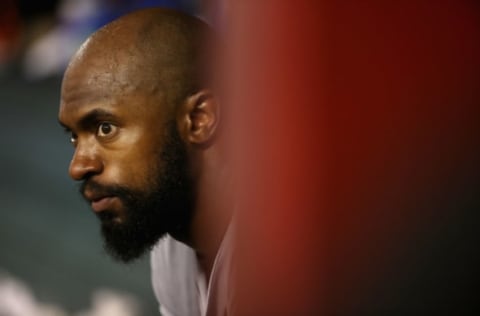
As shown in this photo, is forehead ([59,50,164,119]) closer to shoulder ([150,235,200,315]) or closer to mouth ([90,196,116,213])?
mouth ([90,196,116,213])

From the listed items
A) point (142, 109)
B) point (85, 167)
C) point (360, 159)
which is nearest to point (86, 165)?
point (85, 167)

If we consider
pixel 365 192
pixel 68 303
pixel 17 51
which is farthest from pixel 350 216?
pixel 17 51

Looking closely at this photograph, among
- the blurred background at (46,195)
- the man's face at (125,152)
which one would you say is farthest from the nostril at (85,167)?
the blurred background at (46,195)

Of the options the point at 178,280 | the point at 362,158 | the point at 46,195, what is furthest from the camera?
the point at 46,195

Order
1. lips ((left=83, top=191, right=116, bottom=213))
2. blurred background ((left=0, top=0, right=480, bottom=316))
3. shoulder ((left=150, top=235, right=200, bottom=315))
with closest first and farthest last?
blurred background ((left=0, top=0, right=480, bottom=316))
lips ((left=83, top=191, right=116, bottom=213))
shoulder ((left=150, top=235, right=200, bottom=315))

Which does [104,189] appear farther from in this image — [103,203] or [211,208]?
[211,208]

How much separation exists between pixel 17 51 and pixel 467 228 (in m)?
0.90

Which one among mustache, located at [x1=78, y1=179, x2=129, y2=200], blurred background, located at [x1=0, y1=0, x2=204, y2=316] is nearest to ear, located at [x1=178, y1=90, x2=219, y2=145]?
mustache, located at [x1=78, y1=179, x2=129, y2=200]

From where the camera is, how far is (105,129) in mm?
890

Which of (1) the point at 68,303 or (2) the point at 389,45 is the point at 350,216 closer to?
(2) the point at 389,45

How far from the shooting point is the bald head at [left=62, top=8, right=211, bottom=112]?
0.87m

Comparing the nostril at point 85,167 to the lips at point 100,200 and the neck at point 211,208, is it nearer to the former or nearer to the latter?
the lips at point 100,200

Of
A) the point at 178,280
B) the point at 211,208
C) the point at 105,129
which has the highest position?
the point at 105,129

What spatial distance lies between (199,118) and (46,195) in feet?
1.52
